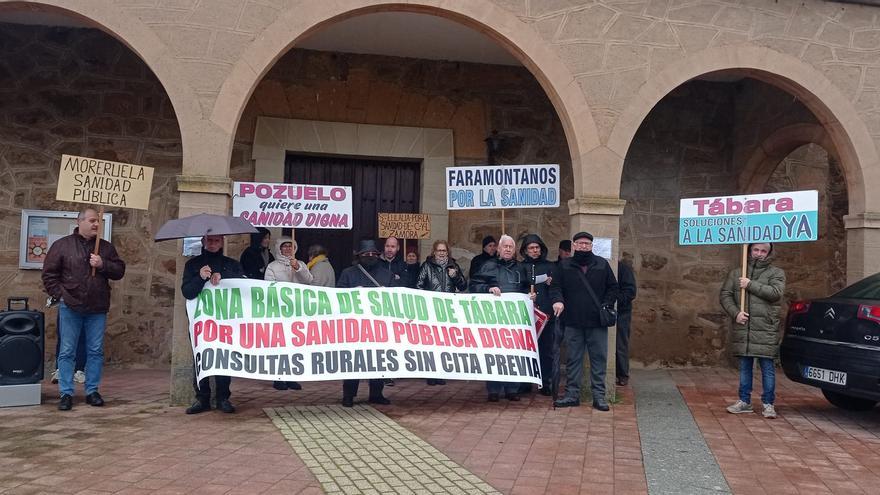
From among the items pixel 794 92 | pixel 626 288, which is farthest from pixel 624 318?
pixel 794 92

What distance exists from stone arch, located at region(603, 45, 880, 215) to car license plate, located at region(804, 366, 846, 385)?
2.30m

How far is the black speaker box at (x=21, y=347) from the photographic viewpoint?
688 cm

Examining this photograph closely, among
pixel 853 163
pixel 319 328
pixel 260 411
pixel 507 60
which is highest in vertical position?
pixel 507 60

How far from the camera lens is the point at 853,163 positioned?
830 centimetres

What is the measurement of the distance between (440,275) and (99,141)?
15.9 feet

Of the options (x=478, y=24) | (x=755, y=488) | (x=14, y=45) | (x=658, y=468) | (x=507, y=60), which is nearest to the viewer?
(x=755, y=488)

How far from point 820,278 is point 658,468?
7.27 metres

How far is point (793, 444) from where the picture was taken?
6.12 m

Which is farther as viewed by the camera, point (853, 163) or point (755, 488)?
point (853, 163)

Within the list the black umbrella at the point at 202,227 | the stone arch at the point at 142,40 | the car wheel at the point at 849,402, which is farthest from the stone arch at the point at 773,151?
the stone arch at the point at 142,40

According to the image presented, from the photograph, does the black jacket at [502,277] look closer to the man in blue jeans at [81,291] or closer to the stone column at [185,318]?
the stone column at [185,318]

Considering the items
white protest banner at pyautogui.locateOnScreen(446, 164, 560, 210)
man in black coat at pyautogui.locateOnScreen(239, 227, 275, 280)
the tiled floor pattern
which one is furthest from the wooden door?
the tiled floor pattern

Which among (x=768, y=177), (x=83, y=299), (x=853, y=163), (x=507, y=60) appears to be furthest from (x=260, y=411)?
(x=768, y=177)

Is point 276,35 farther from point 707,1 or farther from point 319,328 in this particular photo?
point 707,1
